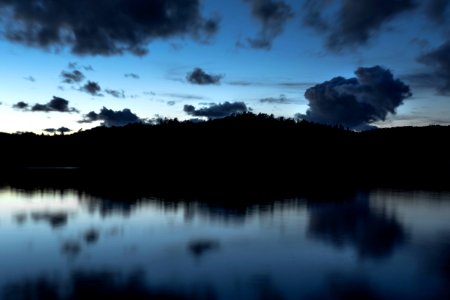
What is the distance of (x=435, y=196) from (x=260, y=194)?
23895 millimetres

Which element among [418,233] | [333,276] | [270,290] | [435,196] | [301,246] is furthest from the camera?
[435,196]

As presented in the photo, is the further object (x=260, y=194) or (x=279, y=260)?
(x=260, y=194)

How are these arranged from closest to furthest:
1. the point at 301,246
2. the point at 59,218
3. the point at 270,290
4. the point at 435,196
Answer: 1. the point at 270,290
2. the point at 301,246
3. the point at 59,218
4. the point at 435,196

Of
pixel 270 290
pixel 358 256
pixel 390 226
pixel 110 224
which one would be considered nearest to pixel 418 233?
pixel 390 226

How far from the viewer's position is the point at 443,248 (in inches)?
1103

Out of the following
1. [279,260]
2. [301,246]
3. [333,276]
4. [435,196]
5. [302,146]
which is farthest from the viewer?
[302,146]

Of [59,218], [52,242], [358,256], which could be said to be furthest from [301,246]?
[59,218]

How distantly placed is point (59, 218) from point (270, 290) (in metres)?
26.8

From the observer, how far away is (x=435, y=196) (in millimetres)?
60562

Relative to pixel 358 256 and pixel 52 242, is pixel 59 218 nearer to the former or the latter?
pixel 52 242

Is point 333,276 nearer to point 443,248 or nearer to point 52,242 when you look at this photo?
point 443,248

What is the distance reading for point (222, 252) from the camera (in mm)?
25469

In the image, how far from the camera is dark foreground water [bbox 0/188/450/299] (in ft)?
59.7

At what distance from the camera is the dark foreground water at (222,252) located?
1819cm
